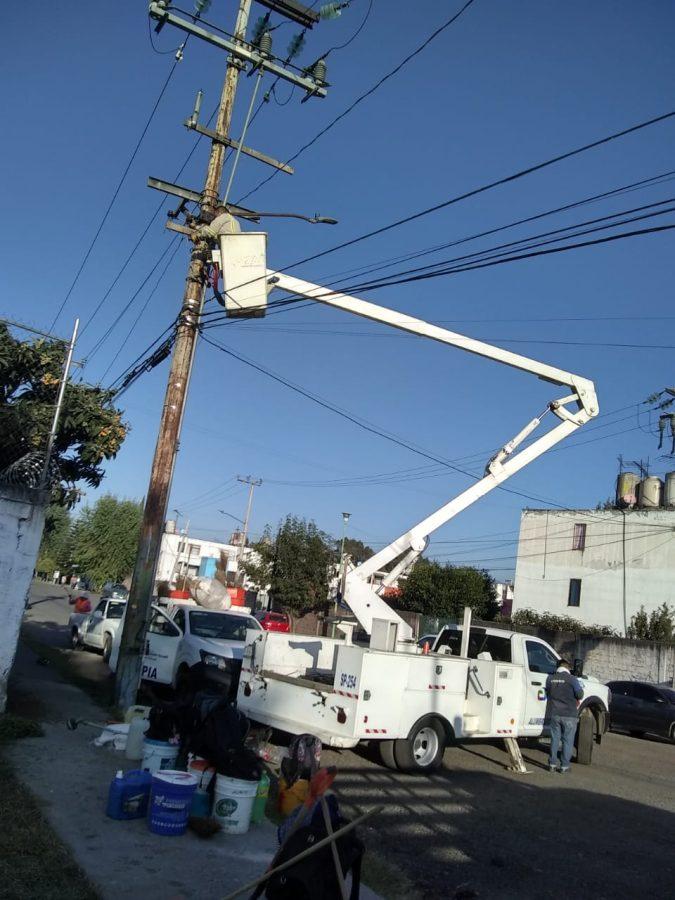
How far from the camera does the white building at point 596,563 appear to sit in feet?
128

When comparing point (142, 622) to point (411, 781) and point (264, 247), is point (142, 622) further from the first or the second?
point (264, 247)

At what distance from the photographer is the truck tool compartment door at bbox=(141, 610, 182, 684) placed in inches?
511

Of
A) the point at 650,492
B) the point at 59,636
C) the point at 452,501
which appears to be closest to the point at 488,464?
the point at 452,501

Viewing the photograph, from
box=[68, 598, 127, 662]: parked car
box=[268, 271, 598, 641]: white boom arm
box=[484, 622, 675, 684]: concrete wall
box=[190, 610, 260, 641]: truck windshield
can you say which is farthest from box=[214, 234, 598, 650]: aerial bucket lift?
box=[484, 622, 675, 684]: concrete wall

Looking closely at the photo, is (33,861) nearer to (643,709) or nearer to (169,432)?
(169,432)

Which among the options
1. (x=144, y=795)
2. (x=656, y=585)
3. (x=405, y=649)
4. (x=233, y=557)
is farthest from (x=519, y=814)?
(x=233, y=557)

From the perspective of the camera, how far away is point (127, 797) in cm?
613

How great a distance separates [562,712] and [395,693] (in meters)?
3.40

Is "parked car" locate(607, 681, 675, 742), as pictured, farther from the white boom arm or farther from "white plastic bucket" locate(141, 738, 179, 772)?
"white plastic bucket" locate(141, 738, 179, 772)

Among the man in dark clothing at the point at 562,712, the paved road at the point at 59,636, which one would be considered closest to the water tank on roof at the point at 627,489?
the paved road at the point at 59,636

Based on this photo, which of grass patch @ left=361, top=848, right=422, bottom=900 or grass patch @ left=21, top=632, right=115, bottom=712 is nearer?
grass patch @ left=361, top=848, right=422, bottom=900

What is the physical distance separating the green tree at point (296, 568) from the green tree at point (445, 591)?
4.51m

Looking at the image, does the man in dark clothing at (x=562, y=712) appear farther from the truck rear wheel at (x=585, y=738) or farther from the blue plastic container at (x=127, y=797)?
A: the blue plastic container at (x=127, y=797)

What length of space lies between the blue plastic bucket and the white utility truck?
10.8 ft
